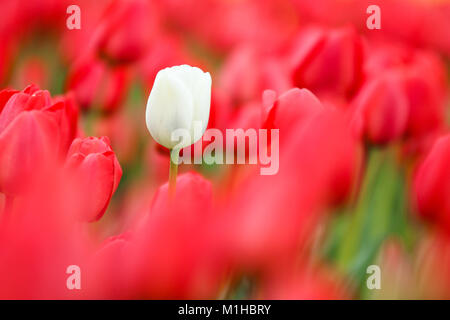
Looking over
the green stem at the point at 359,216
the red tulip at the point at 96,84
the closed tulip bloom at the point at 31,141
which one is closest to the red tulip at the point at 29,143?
the closed tulip bloom at the point at 31,141

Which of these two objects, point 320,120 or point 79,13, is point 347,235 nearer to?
point 320,120

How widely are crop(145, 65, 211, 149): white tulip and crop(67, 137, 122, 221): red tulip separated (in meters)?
0.04

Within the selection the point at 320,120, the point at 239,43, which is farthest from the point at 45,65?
the point at 320,120

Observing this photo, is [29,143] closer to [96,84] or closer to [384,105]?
[96,84]

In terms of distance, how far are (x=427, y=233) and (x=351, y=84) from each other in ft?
0.38

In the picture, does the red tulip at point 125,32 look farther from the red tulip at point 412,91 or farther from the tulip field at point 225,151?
the red tulip at point 412,91

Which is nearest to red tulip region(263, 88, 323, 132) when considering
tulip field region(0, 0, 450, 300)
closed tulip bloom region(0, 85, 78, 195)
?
tulip field region(0, 0, 450, 300)

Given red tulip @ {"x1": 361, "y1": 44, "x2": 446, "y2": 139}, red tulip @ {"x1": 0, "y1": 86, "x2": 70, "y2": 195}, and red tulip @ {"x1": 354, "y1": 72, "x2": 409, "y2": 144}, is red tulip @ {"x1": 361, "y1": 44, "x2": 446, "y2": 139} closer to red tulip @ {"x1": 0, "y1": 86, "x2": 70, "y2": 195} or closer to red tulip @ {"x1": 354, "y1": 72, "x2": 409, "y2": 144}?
red tulip @ {"x1": 354, "y1": 72, "x2": 409, "y2": 144}

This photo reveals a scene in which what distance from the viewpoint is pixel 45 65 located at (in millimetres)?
512

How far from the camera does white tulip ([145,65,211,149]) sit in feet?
1.17

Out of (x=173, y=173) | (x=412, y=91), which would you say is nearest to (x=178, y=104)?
(x=173, y=173)

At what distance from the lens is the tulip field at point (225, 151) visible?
292 millimetres

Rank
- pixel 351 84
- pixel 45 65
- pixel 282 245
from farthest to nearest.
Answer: pixel 45 65, pixel 351 84, pixel 282 245
